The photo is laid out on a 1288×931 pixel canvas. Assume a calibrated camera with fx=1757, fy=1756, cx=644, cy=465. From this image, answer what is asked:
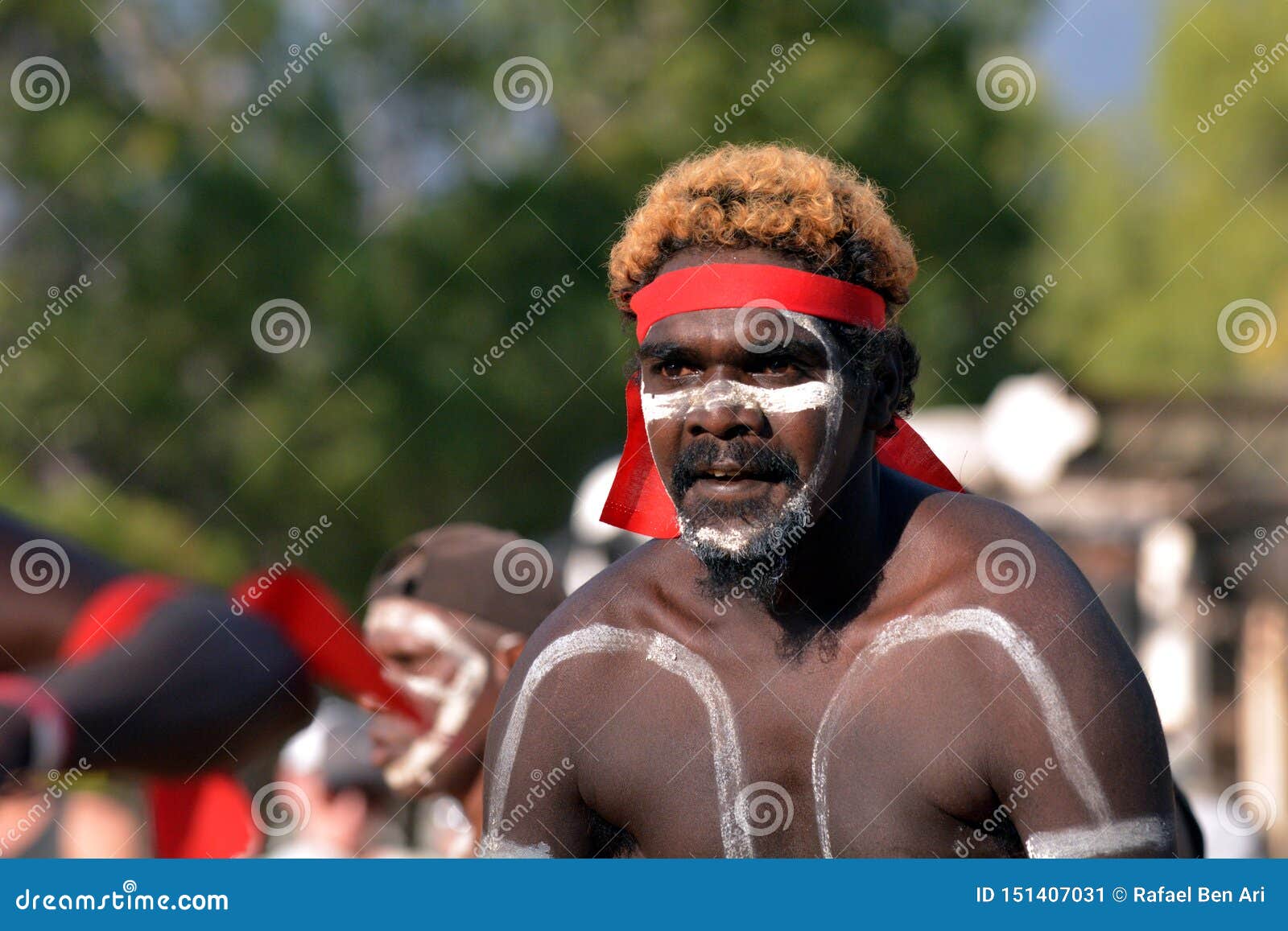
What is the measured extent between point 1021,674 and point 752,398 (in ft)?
2.33

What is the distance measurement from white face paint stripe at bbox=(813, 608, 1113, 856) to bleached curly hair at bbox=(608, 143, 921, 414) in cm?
53

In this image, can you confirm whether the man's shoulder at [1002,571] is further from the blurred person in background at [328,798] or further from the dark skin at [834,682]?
the blurred person in background at [328,798]

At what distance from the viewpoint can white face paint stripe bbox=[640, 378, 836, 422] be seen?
3.31 meters

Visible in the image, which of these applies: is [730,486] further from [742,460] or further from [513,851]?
[513,851]

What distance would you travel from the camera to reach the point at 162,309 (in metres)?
13.8

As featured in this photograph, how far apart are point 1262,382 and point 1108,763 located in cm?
1859

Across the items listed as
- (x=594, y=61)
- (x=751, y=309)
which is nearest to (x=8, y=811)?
(x=751, y=309)

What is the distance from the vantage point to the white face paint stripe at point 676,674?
131 inches

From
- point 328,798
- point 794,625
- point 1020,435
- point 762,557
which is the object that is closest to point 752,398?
point 762,557

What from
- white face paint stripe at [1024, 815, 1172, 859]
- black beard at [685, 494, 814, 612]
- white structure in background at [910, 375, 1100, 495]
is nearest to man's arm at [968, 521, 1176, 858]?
white face paint stripe at [1024, 815, 1172, 859]

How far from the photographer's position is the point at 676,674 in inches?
136

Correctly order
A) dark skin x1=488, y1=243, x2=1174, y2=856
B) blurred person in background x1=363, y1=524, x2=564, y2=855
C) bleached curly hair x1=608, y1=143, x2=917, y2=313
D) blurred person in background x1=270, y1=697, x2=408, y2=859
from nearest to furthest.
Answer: dark skin x1=488, y1=243, x2=1174, y2=856, bleached curly hair x1=608, y1=143, x2=917, y2=313, blurred person in background x1=363, y1=524, x2=564, y2=855, blurred person in background x1=270, y1=697, x2=408, y2=859

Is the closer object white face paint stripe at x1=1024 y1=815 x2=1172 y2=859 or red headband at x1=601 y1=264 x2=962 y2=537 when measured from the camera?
white face paint stripe at x1=1024 y1=815 x2=1172 y2=859

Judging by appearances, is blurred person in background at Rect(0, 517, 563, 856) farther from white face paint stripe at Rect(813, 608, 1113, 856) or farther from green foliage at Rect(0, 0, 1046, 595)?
green foliage at Rect(0, 0, 1046, 595)
